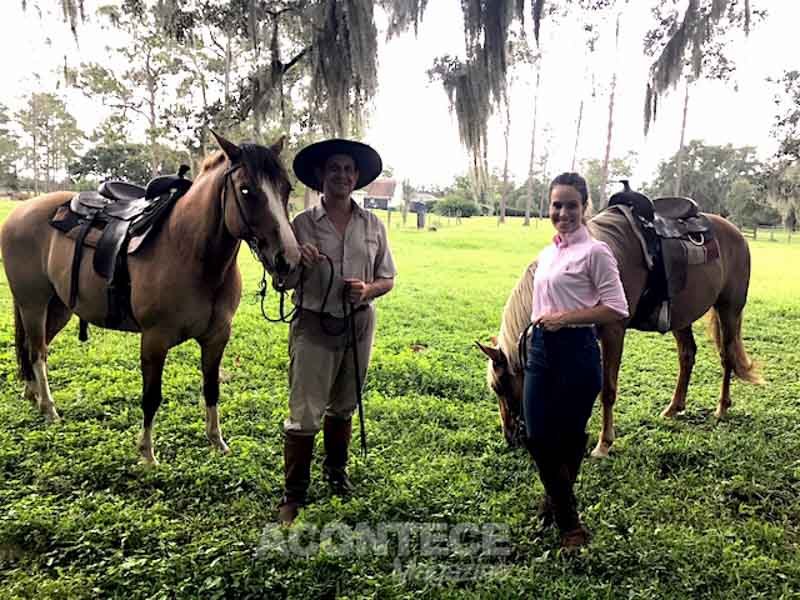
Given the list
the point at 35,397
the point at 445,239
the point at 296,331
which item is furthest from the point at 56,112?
the point at 296,331

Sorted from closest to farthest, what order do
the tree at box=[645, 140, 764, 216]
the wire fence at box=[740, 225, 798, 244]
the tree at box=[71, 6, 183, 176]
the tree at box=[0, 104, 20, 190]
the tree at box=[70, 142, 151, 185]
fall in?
the tree at box=[71, 6, 183, 176] → the tree at box=[70, 142, 151, 185] → the wire fence at box=[740, 225, 798, 244] → the tree at box=[0, 104, 20, 190] → the tree at box=[645, 140, 764, 216]

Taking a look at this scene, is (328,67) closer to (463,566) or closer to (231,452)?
(231,452)

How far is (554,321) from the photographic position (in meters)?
2.04

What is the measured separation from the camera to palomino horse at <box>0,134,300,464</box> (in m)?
2.27

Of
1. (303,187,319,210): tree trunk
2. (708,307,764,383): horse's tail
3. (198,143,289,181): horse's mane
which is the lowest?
(708,307,764,383): horse's tail

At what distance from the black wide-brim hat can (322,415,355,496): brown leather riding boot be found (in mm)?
1147

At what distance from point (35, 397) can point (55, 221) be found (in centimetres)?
127

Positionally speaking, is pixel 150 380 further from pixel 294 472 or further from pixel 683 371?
pixel 683 371

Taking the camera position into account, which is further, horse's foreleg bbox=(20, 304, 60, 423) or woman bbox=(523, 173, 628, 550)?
horse's foreleg bbox=(20, 304, 60, 423)

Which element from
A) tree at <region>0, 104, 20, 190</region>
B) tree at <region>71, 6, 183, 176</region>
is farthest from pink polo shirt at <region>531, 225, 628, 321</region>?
tree at <region>0, 104, 20, 190</region>

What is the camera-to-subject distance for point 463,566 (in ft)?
6.99

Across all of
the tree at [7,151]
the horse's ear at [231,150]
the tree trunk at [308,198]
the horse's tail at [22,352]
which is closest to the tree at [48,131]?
the tree at [7,151]

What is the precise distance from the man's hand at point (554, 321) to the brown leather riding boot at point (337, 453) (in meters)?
1.12

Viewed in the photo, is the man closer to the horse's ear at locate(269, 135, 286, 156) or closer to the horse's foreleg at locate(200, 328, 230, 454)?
the horse's ear at locate(269, 135, 286, 156)
